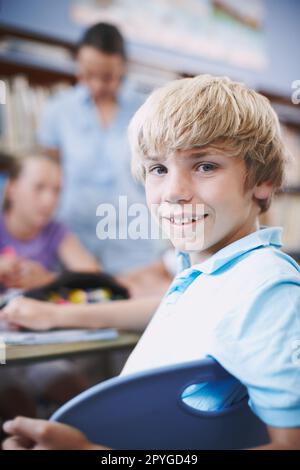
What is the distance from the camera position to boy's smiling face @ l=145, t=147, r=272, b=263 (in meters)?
0.63

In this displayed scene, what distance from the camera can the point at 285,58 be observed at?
1761 millimetres

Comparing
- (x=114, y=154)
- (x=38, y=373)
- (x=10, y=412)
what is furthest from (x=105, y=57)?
(x=10, y=412)

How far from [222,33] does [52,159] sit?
3.12 ft

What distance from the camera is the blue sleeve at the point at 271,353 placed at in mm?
521

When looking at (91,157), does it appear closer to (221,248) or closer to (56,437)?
(221,248)

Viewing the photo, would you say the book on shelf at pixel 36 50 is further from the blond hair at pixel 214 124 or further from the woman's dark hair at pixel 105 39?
the blond hair at pixel 214 124

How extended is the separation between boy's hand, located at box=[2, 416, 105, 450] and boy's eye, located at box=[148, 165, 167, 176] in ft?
1.06

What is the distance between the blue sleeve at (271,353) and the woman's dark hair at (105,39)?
1514 millimetres

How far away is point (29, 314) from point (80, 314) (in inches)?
3.7

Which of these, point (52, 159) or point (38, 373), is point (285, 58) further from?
point (38, 373)

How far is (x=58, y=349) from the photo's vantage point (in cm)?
86

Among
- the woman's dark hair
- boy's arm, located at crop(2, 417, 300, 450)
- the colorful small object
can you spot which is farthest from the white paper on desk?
the woman's dark hair

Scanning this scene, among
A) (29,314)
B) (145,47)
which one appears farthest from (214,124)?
(145,47)

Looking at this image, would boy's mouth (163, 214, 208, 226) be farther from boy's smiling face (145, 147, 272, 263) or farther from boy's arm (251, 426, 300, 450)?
boy's arm (251, 426, 300, 450)
